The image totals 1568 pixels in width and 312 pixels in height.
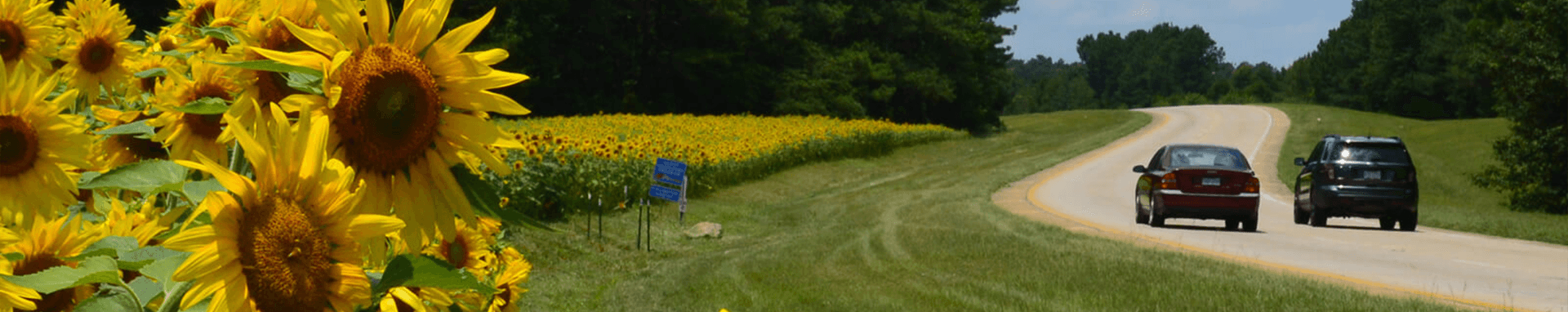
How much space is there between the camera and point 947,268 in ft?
45.0

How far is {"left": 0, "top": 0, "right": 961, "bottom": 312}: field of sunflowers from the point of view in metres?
1.65

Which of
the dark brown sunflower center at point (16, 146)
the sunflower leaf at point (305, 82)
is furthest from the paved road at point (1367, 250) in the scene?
the sunflower leaf at point (305, 82)

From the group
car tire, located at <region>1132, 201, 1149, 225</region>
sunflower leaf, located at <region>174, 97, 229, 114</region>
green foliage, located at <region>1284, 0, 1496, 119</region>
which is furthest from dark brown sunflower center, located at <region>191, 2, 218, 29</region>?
green foliage, located at <region>1284, 0, 1496, 119</region>

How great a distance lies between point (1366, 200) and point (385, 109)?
17.5 m

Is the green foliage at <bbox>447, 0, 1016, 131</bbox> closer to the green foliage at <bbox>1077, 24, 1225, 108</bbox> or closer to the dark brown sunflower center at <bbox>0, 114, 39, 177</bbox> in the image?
the dark brown sunflower center at <bbox>0, 114, 39, 177</bbox>

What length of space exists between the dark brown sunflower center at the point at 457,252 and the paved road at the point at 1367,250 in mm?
10105

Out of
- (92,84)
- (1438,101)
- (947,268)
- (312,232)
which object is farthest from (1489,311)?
(1438,101)

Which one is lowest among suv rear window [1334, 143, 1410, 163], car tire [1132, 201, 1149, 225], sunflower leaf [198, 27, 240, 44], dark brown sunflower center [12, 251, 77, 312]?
car tire [1132, 201, 1149, 225]

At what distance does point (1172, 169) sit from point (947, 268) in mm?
3949

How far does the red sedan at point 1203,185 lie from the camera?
16141 millimetres

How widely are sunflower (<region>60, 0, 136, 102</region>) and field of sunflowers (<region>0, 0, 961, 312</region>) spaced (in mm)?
801

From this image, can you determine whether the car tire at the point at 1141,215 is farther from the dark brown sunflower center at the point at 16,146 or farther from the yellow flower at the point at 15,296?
the yellow flower at the point at 15,296

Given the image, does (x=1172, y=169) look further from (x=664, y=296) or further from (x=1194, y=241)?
(x=664, y=296)

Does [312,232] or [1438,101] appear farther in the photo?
[1438,101]
